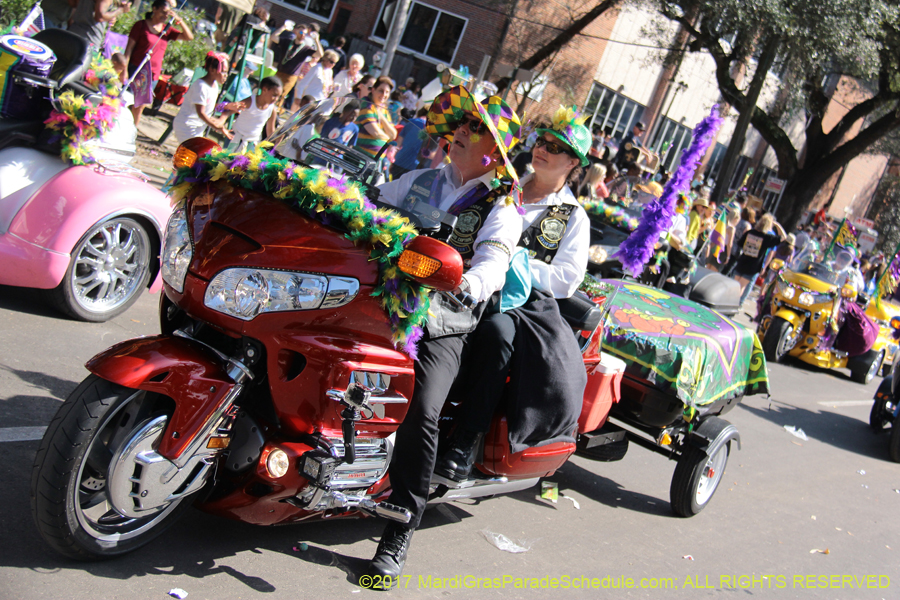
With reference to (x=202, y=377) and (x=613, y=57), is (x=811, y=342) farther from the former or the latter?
(x=613, y=57)

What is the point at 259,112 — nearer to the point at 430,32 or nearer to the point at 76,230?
the point at 76,230

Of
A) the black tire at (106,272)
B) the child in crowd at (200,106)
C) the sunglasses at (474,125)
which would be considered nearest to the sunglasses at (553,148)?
the sunglasses at (474,125)

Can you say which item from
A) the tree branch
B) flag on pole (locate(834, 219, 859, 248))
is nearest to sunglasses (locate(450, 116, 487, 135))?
flag on pole (locate(834, 219, 859, 248))

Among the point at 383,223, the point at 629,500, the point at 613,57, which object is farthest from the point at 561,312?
the point at 613,57

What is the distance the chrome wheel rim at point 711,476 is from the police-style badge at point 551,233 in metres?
2.17

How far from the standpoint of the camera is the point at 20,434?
3.63 metres

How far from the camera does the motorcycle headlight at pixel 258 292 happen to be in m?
2.78

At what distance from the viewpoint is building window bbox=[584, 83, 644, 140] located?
2962 cm

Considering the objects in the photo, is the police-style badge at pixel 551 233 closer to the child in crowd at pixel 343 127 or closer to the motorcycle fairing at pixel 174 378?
the child in crowd at pixel 343 127

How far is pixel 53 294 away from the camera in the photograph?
5039 mm

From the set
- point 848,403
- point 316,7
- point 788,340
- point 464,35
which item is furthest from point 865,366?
point 316,7

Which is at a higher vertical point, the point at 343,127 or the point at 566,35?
the point at 566,35

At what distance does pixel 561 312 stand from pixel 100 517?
2380 millimetres

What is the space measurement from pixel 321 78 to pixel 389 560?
33.3 ft
